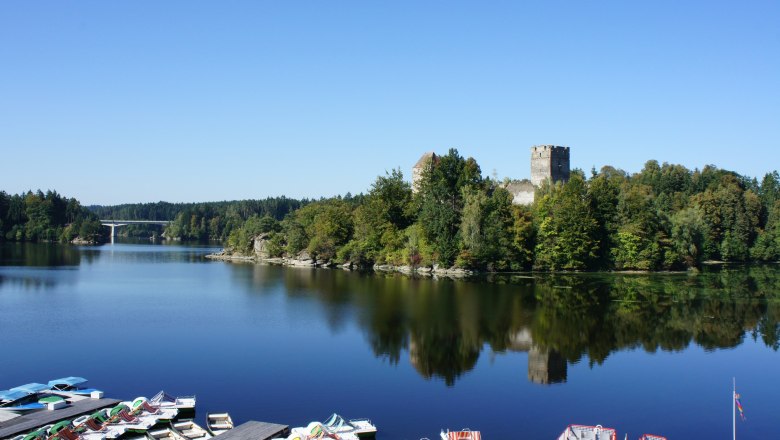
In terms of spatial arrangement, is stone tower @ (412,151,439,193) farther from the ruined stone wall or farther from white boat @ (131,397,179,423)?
white boat @ (131,397,179,423)

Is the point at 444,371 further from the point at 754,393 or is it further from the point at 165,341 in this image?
the point at 165,341

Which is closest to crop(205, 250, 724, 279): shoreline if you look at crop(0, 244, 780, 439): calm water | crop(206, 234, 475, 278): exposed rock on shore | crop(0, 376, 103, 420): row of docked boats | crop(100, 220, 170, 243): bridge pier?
crop(206, 234, 475, 278): exposed rock on shore

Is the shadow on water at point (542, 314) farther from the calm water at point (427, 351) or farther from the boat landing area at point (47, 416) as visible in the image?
the boat landing area at point (47, 416)

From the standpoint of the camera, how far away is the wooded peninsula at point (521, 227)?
67.2 m

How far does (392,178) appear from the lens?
7912 centimetres

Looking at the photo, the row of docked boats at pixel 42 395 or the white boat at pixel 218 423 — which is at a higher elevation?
the row of docked boats at pixel 42 395

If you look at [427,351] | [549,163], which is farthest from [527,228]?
[427,351]

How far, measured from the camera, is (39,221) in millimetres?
130000

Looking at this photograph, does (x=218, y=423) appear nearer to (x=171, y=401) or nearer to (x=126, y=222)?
(x=171, y=401)

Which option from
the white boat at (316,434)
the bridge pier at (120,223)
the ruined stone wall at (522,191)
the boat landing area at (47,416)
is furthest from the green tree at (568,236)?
the bridge pier at (120,223)

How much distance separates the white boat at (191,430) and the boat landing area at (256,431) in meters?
0.68

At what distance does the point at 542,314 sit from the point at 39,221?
120031mm

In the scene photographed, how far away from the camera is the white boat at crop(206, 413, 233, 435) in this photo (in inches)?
753

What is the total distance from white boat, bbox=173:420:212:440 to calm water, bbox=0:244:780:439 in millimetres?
2050
